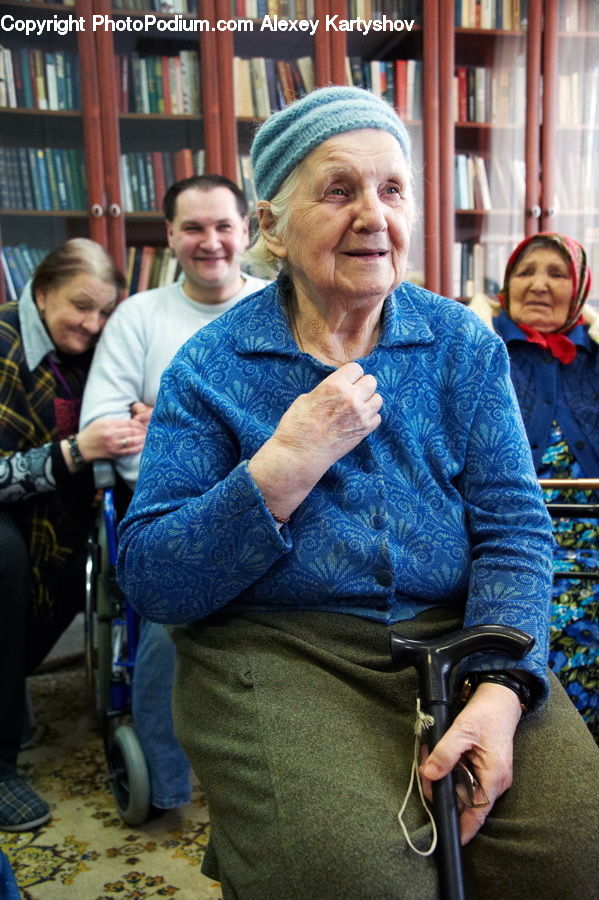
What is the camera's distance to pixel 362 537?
3.52 feet

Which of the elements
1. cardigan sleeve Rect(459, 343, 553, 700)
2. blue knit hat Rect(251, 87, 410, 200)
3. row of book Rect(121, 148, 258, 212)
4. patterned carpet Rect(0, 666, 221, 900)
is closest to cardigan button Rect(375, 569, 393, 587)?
cardigan sleeve Rect(459, 343, 553, 700)

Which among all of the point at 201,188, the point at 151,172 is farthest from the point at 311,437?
the point at 151,172

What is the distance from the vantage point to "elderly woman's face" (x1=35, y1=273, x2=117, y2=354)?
218cm

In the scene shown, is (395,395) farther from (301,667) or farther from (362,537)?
(301,667)

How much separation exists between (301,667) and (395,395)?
385 millimetres

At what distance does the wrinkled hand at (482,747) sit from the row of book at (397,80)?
285cm

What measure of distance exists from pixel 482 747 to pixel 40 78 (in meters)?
2.92

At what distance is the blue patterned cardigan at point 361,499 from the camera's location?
41.1 inches

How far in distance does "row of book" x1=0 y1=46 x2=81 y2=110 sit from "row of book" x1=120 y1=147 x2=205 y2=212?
11.2 inches

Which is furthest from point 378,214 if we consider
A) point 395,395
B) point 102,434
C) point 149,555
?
point 102,434

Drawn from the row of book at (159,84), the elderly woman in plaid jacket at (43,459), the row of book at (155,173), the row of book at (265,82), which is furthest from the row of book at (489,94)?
the elderly woman in plaid jacket at (43,459)

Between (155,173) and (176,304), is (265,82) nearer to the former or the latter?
(155,173)

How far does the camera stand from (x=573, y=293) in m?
2.18

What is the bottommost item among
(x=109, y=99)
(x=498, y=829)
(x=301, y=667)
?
(x=498, y=829)
